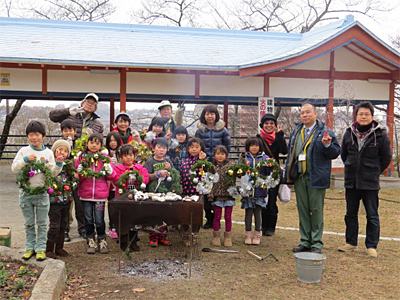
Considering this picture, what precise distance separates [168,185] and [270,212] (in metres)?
1.89

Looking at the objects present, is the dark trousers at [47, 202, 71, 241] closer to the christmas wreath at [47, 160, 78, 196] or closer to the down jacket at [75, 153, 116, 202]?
the christmas wreath at [47, 160, 78, 196]

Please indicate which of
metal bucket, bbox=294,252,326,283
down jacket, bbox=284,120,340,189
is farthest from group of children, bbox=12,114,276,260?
metal bucket, bbox=294,252,326,283

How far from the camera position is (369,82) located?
13.2 metres

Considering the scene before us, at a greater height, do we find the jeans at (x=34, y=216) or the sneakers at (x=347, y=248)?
the jeans at (x=34, y=216)

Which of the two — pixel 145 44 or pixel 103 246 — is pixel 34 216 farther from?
pixel 145 44

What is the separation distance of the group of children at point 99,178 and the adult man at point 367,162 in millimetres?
1164

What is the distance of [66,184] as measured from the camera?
4.91 meters

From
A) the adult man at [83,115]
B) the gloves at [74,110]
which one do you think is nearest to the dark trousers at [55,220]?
the adult man at [83,115]

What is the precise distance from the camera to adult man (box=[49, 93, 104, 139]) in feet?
19.9

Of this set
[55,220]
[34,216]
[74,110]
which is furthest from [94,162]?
[74,110]

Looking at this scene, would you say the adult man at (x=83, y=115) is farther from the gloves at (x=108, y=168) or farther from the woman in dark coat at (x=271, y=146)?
the woman in dark coat at (x=271, y=146)

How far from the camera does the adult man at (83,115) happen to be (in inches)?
239

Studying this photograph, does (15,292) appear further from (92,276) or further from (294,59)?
(294,59)

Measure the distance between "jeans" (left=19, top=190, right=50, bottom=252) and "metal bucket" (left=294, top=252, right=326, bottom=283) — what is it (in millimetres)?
2742
